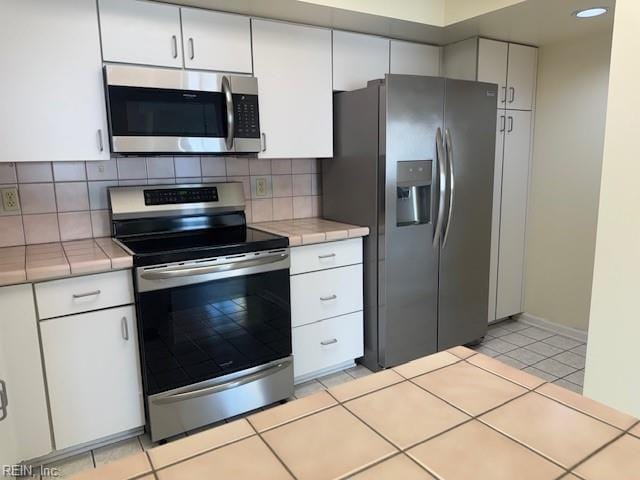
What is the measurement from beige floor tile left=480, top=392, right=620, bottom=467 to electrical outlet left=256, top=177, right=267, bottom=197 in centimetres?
221

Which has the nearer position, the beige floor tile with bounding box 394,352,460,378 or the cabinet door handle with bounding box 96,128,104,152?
the beige floor tile with bounding box 394,352,460,378

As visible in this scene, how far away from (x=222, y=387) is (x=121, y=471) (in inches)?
60.1

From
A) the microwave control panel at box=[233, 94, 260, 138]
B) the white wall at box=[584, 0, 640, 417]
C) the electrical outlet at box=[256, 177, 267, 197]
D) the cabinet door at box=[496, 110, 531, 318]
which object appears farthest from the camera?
the cabinet door at box=[496, 110, 531, 318]

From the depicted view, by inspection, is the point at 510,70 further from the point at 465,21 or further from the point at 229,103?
the point at 229,103

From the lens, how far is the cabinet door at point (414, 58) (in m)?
2.94

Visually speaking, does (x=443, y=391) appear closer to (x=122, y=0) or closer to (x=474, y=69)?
(x=122, y=0)

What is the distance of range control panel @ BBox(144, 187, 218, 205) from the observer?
94.7 inches

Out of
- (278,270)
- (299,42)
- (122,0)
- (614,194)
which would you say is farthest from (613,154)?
(122,0)

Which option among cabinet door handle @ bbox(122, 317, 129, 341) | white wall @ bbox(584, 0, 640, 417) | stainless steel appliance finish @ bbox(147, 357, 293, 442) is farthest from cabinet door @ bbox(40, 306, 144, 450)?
white wall @ bbox(584, 0, 640, 417)

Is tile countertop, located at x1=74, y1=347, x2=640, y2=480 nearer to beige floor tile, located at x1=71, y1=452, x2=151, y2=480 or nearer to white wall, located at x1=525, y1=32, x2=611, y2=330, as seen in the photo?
beige floor tile, located at x1=71, y1=452, x2=151, y2=480

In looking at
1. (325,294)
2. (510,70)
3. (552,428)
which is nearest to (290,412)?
(552,428)

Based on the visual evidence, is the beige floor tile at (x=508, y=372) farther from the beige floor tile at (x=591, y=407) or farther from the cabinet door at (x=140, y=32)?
the cabinet door at (x=140, y=32)

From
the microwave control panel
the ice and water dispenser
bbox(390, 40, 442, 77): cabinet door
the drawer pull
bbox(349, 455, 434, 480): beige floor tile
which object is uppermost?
bbox(390, 40, 442, 77): cabinet door

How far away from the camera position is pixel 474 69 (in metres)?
2.97
